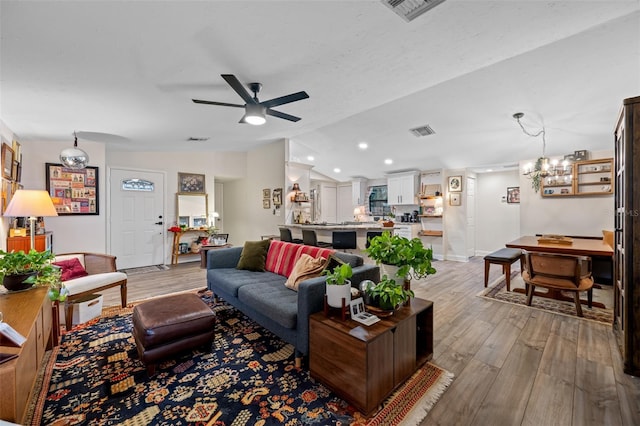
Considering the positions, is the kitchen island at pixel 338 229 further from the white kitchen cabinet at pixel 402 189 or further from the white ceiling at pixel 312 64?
the white kitchen cabinet at pixel 402 189

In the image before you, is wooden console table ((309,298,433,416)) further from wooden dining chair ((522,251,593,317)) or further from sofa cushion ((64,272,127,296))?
sofa cushion ((64,272,127,296))

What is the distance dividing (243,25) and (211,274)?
275 cm

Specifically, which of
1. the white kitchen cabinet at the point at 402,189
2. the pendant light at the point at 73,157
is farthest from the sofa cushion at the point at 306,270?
the white kitchen cabinet at the point at 402,189

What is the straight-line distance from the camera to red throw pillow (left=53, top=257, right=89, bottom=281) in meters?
3.18

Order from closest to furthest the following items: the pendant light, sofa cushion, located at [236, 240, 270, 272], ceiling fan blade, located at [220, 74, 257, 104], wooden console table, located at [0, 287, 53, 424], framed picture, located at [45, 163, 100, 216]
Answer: wooden console table, located at [0, 287, 53, 424] → ceiling fan blade, located at [220, 74, 257, 104] → sofa cushion, located at [236, 240, 270, 272] → the pendant light → framed picture, located at [45, 163, 100, 216]

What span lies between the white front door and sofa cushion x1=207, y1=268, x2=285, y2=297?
324cm

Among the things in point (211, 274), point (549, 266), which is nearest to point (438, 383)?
point (549, 266)

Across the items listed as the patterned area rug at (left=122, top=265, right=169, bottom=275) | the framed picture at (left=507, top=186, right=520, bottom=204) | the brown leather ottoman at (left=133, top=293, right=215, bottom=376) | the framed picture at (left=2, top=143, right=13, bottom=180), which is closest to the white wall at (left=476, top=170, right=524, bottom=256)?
the framed picture at (left=507, top=186, right=520, bottom=204)

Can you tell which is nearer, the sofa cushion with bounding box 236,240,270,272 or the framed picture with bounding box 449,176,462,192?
the sofa cushion with bounding box 236,240,270,272

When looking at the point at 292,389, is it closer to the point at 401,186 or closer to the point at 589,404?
the point at 589,404

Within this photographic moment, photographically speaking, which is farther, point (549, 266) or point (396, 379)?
point (549, 266)

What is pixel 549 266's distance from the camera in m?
3.27

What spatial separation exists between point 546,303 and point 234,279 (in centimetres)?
396

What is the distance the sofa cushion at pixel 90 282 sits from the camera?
9.50 ft
